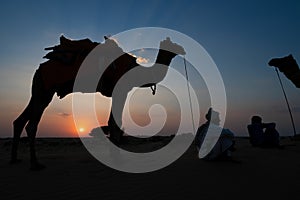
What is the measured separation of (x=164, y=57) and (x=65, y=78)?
2.63 m

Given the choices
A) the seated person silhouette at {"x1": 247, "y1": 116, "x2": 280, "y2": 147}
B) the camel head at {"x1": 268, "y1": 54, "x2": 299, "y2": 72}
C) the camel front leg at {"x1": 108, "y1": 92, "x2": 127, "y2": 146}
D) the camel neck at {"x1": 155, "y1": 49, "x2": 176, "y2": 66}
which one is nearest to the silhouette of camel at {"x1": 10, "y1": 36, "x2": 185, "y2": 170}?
the camel front leg at {"x1": 108, "y1": 92, "x2": 127, "y2": 146}

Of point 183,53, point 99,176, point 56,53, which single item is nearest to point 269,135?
point 183,53

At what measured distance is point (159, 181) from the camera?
16.9 ft

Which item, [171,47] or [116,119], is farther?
[171,47]

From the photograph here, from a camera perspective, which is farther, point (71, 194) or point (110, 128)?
point (110, 128)

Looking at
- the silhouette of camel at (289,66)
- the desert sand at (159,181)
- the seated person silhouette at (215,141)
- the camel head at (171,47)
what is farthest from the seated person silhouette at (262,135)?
the silhouette of camel at (289,66)

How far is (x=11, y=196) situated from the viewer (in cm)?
433

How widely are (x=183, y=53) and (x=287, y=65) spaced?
879cm

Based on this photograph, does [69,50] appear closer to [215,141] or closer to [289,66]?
[215,141]

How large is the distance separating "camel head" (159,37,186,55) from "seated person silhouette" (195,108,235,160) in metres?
1.88

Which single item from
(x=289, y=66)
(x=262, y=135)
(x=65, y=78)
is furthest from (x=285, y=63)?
(x=65, y=78)

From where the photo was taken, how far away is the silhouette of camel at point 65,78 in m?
6.69

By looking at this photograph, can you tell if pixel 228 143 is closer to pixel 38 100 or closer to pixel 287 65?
pixel 38 100

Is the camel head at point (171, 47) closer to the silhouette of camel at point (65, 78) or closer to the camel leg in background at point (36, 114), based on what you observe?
the silhouette of camel at point (65, 78)
